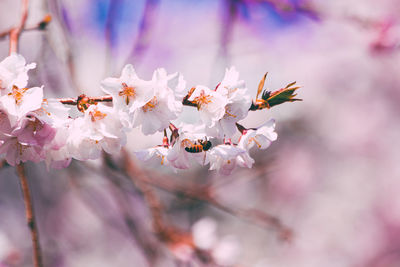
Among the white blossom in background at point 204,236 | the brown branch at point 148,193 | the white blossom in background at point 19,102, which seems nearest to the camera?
the white blossom in background at point 19,102

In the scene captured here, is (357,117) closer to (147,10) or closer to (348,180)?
(348,180)

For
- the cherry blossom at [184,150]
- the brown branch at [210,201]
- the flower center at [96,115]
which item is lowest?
the brown branch at [210,201]

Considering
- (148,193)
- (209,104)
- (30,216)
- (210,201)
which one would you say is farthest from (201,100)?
(210,201)

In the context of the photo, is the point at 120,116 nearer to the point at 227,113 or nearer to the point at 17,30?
the point at 227,113

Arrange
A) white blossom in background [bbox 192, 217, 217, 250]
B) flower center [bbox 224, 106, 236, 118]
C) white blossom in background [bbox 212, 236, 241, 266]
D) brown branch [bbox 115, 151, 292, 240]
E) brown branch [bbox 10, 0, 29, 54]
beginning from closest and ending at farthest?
1. flower center [bbox 224, 106, 236, 118]
2. brown branch [bbox 10, 0, 29, 54]
3. brown branch [bbox 115, 151, 292, 240]
4. white blossom in background [bbox 212, 236, 241, 266]
5. white blossom in background [bbox 192, 217, 217, 250]

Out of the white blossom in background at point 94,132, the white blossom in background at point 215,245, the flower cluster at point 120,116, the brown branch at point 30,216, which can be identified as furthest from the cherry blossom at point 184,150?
the white blossom in background at point 215,245

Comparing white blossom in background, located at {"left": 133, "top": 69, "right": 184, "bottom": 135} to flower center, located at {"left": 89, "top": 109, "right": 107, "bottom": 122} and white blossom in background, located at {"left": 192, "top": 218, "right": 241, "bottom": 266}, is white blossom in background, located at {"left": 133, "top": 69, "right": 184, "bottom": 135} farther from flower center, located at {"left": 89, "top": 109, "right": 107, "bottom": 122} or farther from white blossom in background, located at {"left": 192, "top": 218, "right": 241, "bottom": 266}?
white blossom in background, located at {"left": 192, "top": 218, "right": 241, "bottom": 266}

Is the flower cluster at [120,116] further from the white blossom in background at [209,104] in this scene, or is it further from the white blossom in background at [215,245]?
the white blossom in background at [215,245]

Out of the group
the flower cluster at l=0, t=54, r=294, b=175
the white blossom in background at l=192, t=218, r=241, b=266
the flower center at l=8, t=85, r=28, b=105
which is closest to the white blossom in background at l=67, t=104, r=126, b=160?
the flower cluster at l=0, t=54, r=294, b=175
